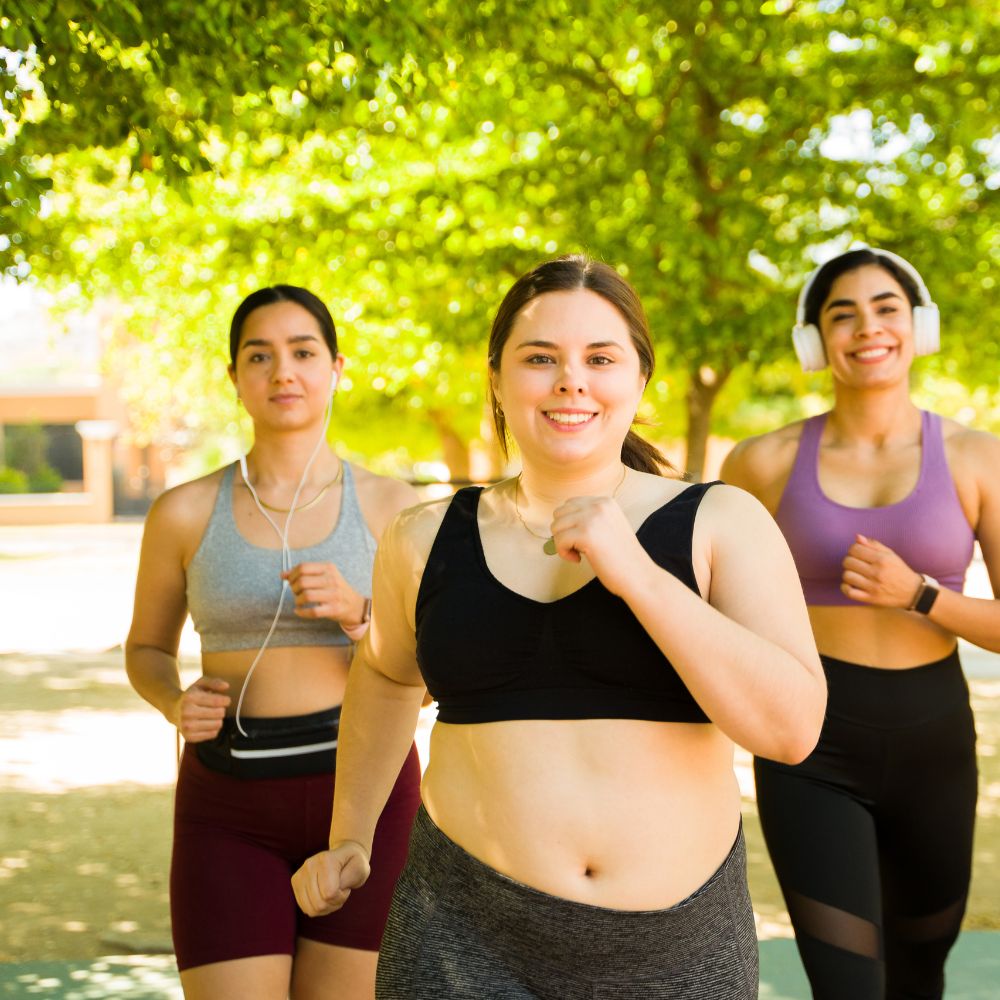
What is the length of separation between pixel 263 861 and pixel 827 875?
52.1 inches

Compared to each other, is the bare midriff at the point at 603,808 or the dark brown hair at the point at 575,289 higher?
the dark brown hair at the point at 575,289

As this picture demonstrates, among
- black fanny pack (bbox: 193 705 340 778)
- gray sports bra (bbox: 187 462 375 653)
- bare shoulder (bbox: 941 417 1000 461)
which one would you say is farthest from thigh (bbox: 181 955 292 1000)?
bare shoulder (bbox: 941 417 1000 461)

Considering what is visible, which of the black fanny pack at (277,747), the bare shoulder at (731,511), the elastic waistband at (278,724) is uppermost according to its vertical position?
the bare shoulder at (731,511)

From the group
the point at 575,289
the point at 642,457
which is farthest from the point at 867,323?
the point at 575,289

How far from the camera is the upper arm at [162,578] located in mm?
3432

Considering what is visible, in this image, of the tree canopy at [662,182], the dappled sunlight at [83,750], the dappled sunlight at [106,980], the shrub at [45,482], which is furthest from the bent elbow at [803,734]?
the shrub at [45,482]

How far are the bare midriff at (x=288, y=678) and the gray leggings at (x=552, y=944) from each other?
1.06m

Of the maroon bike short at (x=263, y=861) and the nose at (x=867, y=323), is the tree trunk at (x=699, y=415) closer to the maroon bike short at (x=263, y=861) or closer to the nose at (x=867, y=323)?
the nose at (x=867, y=323)

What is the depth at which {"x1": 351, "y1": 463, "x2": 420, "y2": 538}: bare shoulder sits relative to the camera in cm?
350

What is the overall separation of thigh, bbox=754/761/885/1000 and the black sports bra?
1.26 metres

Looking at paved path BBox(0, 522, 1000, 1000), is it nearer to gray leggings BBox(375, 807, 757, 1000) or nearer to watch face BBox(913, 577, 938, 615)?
watch face BBox(913, 577, 938, 615)

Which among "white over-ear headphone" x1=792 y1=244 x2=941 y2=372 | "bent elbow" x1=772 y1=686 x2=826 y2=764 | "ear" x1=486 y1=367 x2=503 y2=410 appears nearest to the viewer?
"bent elbow" x1=772 y1=686 x2=826 y2=764

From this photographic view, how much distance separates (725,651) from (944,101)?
7.96m

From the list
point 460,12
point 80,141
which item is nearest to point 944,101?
point 460,12
